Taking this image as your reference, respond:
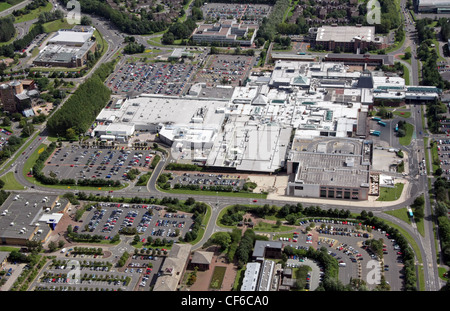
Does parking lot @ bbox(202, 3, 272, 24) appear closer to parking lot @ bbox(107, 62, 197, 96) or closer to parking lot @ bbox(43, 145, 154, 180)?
parking lot @ bbox(107, 62, 197, 96)

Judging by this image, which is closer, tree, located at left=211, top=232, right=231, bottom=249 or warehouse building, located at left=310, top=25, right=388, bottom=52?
tree, located at left=211, top=232, right=231, bottom=249

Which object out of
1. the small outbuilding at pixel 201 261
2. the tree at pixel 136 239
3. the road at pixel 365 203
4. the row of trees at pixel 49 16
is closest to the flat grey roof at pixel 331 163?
the road at pixel 365 203

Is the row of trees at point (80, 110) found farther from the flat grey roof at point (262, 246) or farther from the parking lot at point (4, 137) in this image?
the flat grey roof at point (262, 246)

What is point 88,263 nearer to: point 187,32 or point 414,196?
point 414,196

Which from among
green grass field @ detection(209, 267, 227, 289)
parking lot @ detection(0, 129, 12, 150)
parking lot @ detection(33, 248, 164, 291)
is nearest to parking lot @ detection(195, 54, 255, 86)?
parking lot @ detection(0, 129, 12, 150)
